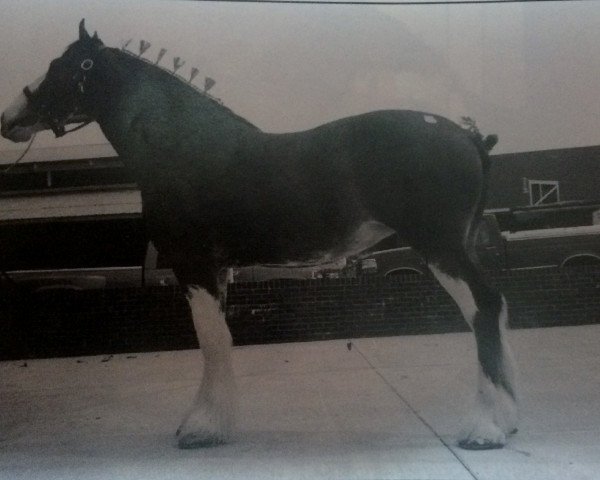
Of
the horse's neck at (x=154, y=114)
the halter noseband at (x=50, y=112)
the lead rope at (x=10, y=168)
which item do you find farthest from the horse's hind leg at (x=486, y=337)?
the lead rope at (x=10, y=168)

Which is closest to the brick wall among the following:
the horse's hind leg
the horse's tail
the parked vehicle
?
the parked vehicle

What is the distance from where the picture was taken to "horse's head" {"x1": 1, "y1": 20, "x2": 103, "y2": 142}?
8.89 ft

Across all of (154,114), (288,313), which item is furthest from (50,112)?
(288,313)

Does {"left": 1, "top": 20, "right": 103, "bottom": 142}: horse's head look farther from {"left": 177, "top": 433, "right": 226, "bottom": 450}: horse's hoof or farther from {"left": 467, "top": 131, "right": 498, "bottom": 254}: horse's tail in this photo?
{"left": 467, "top": 131, "right": 498, "bottom": 254}: horse's tail

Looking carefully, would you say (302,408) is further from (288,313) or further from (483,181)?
(483,181)

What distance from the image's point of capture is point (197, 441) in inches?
104

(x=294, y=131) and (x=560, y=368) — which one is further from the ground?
(x=294, y=131)

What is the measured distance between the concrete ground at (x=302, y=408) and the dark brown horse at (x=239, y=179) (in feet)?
0.49

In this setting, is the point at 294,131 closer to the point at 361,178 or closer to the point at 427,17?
the point at 361,178

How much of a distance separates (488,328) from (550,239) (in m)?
0.54

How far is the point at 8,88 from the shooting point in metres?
2.74

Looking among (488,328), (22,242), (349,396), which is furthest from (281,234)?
(22,242)

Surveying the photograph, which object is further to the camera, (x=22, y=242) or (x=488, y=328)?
(x=22, y=242)

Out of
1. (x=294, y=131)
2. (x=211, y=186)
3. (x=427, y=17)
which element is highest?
(x=427, y=17)
